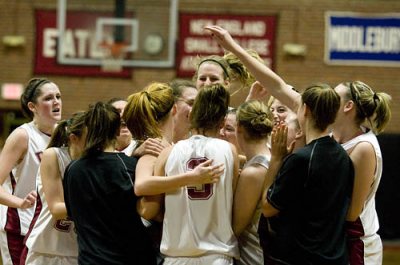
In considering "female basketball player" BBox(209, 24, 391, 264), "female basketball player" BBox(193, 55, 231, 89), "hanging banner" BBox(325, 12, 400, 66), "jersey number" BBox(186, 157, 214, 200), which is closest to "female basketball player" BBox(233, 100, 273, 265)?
"jersey number" BBox(186, 157, 214, 200)

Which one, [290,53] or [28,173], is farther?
[290,53]

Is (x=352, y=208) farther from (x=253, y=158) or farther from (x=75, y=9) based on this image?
(x=75, y=9)

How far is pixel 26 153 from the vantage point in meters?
5.34

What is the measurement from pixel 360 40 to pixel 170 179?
9792 mm

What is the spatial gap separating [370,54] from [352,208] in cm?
945

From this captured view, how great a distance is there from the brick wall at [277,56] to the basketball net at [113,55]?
375 mm

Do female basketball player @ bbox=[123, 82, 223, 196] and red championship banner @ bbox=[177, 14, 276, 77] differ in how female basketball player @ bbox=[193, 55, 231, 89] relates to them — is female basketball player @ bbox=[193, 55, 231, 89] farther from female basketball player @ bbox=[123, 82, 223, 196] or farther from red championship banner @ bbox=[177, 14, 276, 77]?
red championship banner @ bbox=[177, 14, 276, 77]

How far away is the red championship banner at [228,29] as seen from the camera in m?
13.2

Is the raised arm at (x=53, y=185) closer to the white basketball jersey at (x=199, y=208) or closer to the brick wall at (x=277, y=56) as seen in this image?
the white basketball jersey at (x=199, y=208)

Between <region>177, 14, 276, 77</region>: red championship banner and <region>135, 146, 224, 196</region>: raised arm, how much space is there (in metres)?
9.06

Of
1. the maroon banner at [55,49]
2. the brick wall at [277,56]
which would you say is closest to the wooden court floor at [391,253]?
the brick wall at [277,56]

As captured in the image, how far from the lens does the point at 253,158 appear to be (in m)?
4.27

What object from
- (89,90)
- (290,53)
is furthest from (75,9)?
(290,53)

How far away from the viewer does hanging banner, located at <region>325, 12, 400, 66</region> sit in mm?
13195
